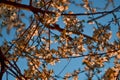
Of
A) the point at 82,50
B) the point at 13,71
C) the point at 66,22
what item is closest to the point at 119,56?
the point at 82,50

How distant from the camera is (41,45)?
600cm

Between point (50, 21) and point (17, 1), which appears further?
point (17, 1)

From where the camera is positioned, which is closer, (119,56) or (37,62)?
(119,56)

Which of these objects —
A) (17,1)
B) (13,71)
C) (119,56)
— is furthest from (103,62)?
(17,1)

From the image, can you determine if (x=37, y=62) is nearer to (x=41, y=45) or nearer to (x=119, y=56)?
(x=41, y=45)

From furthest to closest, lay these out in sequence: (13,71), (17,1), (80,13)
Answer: (17,1) → (80,13) → (13,71)

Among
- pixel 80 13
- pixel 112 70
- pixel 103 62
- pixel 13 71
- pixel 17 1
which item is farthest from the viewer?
pixel 17 1

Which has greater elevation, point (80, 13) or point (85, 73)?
point (80, 13)

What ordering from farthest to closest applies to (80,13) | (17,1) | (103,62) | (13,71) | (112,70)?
1. (17,1)
2. (80,13)
3. (13,71)
4. (103,62)
5. (112,70)

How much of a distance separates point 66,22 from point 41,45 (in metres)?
0.74

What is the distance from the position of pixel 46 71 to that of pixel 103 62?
948 mm

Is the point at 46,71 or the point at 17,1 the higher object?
the point at 17,1

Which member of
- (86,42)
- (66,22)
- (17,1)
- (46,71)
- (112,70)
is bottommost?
(112,70)

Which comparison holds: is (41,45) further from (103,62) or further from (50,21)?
(103,62)
